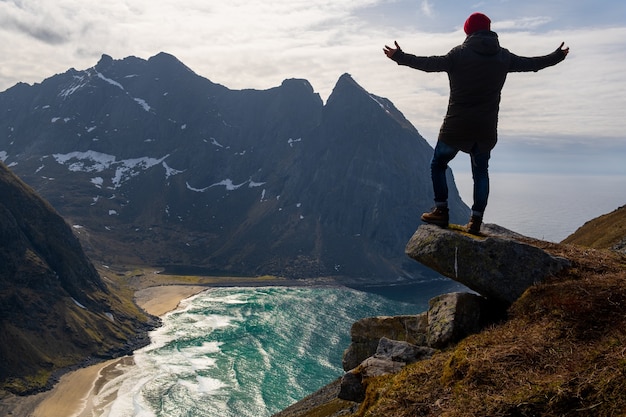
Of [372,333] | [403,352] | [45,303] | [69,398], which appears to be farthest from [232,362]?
[403,352]

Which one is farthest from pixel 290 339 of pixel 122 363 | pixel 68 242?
pixel 68 242

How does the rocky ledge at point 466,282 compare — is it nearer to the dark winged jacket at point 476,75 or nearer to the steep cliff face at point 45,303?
the dark winged jacket at point 476,75

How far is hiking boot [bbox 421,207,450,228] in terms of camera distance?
15547mm

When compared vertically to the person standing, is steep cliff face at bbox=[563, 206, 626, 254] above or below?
below

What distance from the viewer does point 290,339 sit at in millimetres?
151750

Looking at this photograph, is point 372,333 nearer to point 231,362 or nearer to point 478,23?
point 478,23

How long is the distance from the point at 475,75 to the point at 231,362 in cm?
13057

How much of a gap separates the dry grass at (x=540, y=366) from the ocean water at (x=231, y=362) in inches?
3872

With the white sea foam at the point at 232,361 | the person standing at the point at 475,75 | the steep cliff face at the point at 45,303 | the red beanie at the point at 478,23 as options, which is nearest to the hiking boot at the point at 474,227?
the person standing at the point at 475,75

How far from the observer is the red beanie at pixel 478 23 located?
13.3 meters

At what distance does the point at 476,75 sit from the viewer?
13086 millimetres

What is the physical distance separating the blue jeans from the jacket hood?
9.49ft

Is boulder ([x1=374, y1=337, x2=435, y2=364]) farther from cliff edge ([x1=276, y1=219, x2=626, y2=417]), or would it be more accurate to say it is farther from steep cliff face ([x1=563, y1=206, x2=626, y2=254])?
steep cliff face ([x1=563, y1=206, x2=626, y2=254])

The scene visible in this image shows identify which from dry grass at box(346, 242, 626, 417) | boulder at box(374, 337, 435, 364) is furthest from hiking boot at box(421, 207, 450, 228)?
boulder at box(374, 337, 435, 364)
